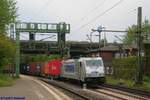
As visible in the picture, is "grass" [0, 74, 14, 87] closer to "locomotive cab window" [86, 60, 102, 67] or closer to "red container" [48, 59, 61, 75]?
"locomotive cab window" [86, 60, 102, 67]

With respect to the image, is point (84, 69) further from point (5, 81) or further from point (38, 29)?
point (38, 29)

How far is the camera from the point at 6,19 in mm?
36875

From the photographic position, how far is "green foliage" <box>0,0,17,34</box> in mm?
35750

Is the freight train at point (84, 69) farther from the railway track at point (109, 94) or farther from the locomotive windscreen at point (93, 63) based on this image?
the railway track at point (109, 94)

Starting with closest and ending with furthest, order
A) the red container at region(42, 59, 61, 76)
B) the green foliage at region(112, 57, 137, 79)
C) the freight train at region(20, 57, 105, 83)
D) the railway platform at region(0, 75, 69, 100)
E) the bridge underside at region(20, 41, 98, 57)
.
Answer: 1. the railway platform at region(0, 75, 69, 100)
2. the freight train at region(20, 57, 105, 83)
3. the green foliage at region(112, 57, 137, 79)
4. the red container at region(42, 59, 61, 76)
5. the bridge underside at region(20, 41, 98, 57)

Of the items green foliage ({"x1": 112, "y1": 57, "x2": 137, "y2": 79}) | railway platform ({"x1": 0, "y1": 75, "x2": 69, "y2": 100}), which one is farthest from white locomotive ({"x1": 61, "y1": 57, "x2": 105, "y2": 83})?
green foliage ({"x1": 112, "y1": 57, "x2": 137, "y2": 79})

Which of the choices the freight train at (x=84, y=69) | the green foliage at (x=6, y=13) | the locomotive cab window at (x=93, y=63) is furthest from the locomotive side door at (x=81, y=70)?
the green foliage at (x=6, y=13)

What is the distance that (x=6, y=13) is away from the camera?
36719mm

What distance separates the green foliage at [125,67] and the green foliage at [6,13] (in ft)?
54.9

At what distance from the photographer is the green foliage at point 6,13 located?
35750 mm

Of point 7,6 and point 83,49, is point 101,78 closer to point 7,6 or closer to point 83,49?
point 7,6

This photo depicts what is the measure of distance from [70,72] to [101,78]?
7131mm

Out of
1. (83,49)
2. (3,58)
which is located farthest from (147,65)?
(83,49)

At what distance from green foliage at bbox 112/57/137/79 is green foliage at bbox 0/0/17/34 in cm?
1672
